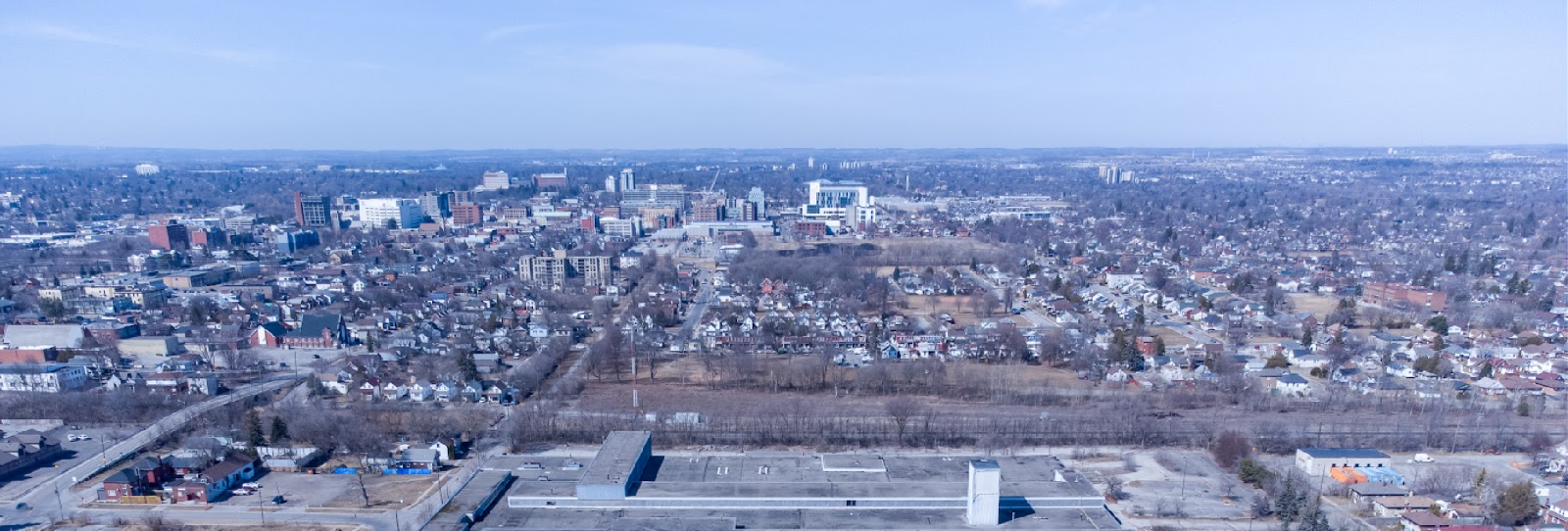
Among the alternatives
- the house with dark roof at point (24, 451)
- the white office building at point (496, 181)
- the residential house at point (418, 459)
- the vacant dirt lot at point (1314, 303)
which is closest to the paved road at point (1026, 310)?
the vacant dirt lot at point (1314, 303)

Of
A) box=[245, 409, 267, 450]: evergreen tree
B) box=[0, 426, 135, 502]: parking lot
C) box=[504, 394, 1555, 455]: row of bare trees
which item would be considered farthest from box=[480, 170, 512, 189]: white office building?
box=[504, 394, 1555, 455]: row of bare trees

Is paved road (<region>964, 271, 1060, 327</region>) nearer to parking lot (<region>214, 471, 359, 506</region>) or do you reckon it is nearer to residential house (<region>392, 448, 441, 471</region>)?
residential house (<region>392, 448, 441, 471</region>)

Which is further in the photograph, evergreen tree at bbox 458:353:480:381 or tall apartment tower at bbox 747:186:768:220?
tall apartment tower at bbox 747:186:768:220

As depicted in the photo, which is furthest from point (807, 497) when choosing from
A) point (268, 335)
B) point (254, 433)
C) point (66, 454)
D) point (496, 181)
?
point (496, 181)

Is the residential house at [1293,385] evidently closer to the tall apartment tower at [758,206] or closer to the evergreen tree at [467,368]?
the evergreen tree at [467,368]

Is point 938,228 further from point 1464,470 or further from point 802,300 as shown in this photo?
point 1464,470

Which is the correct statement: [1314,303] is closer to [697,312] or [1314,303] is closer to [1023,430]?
[1023,430]
